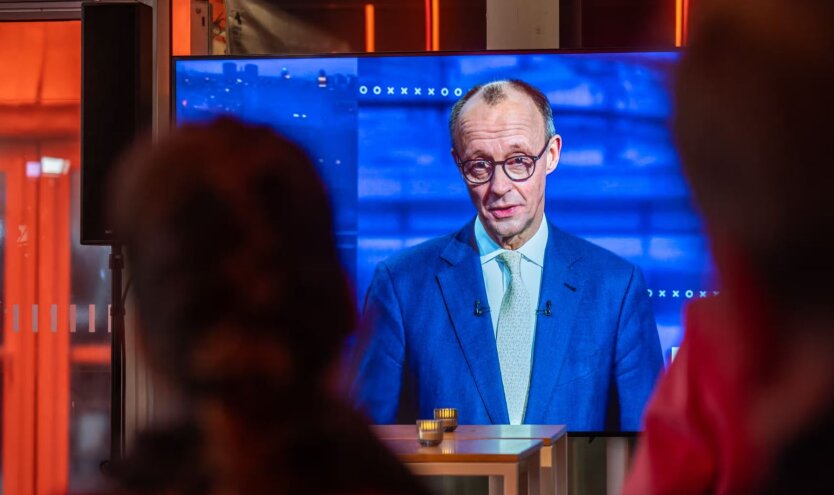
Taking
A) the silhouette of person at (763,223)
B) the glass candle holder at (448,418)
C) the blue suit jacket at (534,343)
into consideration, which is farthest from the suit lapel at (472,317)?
the silhouette of person at (763,223)

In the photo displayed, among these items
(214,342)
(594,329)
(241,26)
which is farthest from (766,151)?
(241,26)

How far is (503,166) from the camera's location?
14.0 feet

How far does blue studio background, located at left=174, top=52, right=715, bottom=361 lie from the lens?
13.8 feet

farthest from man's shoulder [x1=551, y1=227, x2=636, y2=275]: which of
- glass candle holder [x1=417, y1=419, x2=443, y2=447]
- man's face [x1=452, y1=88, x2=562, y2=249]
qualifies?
glass candle holder [x1=417, y1=419, x2=443, y2=447]

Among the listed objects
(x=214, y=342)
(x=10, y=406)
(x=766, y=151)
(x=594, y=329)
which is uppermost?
(x=766, y=151)

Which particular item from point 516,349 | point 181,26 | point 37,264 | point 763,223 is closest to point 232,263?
point 763,223

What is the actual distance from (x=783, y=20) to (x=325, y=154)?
3895 millimetres

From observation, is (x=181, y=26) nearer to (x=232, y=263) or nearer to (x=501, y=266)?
(x=501, y=266)

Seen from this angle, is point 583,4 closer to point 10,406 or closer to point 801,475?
point 10,406

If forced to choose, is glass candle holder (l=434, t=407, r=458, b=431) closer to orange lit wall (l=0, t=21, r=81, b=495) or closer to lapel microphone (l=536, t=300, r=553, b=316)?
lapel microphone (l=536, t=300, r=553, b=316)

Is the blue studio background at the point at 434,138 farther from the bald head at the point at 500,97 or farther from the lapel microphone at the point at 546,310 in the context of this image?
the lapel microphone at the point at 546,310

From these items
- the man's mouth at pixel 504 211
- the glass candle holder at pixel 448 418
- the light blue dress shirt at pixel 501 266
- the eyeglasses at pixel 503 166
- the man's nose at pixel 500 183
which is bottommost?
the glass candle holder at pixel 448 418

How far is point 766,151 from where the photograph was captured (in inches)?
19.0

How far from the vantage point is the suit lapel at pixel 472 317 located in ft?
13.8
